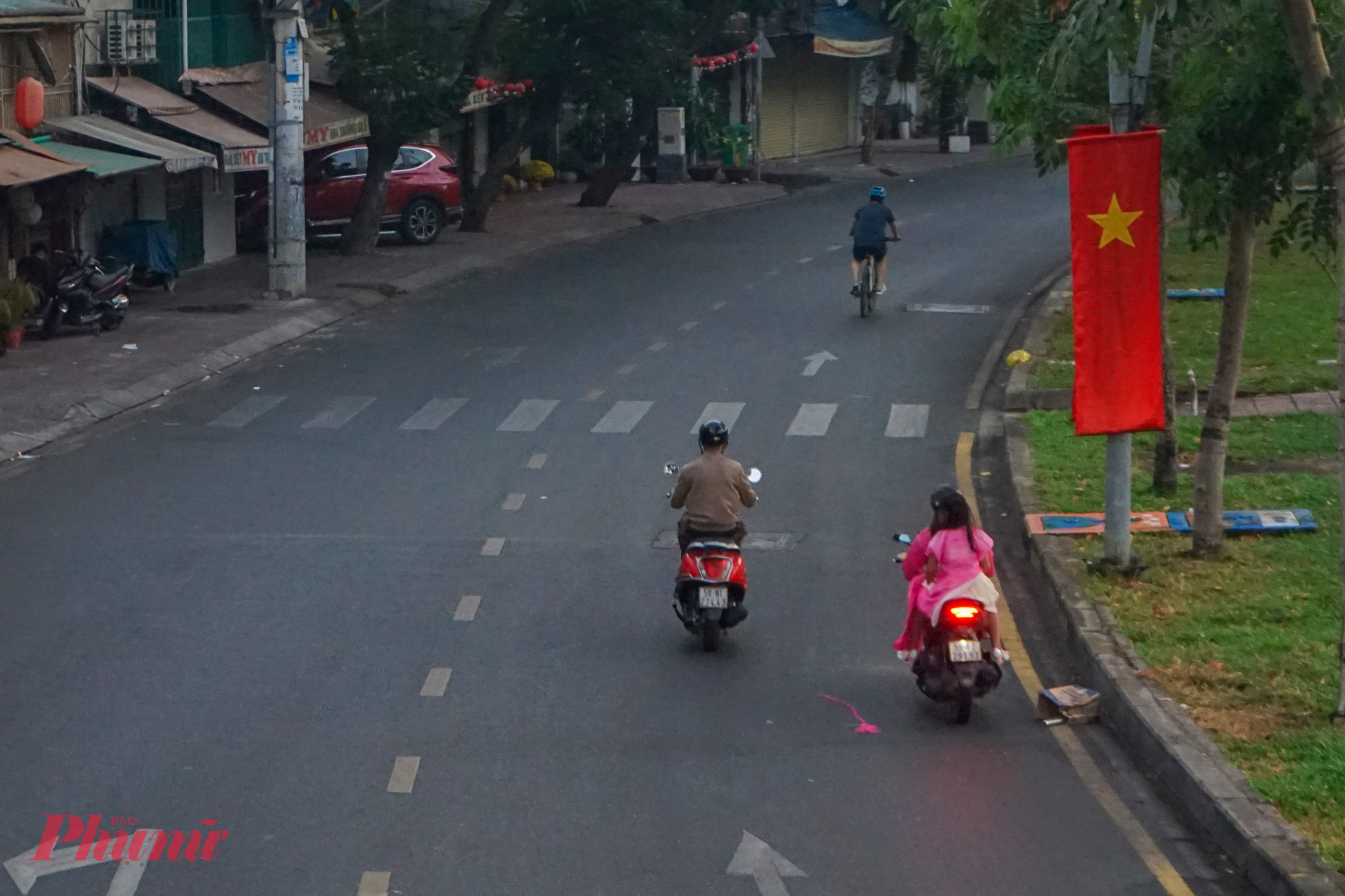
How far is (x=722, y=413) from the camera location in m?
18.4

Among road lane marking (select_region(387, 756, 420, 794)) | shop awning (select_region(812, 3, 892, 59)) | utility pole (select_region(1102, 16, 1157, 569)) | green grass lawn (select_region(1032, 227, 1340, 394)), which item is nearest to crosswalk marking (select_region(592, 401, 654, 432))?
green grass lawn (select_region(1032, 227, 1340, 394))

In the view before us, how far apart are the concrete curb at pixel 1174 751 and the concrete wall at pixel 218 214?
20234mm

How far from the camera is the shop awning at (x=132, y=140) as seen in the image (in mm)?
24328

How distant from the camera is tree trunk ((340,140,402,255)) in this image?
99.4ft

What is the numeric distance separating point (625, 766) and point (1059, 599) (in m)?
3.93

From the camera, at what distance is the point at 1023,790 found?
8.66 metres

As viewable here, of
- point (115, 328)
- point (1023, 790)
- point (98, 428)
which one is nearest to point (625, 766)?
point (1023, 790)

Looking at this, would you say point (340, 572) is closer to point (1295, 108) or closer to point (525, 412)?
point (525, 412)

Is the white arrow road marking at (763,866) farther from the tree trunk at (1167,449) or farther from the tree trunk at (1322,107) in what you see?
the tree trunk at (1167,449)

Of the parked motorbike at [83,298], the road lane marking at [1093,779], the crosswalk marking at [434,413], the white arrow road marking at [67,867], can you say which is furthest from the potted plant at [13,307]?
the white arrow road marking at [67,867]

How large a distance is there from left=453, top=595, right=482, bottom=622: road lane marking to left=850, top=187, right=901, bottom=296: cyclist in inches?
531

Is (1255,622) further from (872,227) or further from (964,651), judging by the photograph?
(872,227)

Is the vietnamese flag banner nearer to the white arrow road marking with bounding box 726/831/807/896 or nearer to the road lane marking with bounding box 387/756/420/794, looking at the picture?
the white arrow road marking with bounding box 726/831/807/896

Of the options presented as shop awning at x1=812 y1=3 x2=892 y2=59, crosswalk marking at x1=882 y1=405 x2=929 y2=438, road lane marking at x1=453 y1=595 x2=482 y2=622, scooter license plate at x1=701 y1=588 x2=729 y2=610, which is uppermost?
shop awning at x1=812 y1=3 x2=892 y2=59
